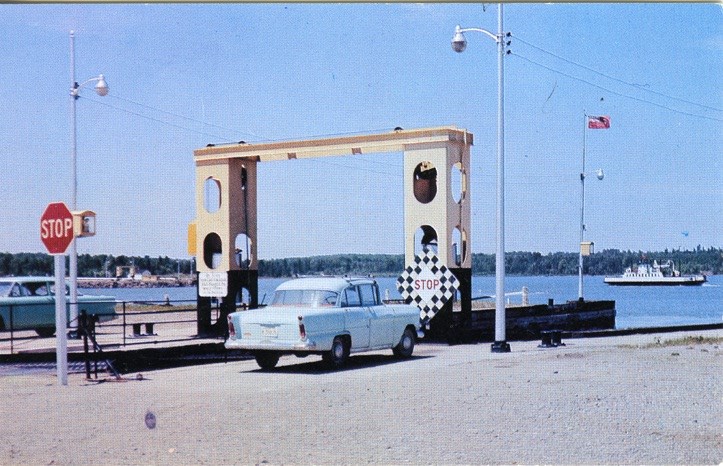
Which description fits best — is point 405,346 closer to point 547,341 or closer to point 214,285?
point 547,341

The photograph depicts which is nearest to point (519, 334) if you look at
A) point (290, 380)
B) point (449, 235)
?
point (449, 235)

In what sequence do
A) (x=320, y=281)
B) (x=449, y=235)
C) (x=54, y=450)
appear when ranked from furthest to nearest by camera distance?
1. (x=449, y=235)
2. (x=320, y=281)
3. (x=54, y=450)

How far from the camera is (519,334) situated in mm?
28719

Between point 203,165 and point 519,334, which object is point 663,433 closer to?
point 203,165

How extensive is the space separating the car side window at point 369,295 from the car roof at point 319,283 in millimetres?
216

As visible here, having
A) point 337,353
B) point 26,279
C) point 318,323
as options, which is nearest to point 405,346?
point 337,353

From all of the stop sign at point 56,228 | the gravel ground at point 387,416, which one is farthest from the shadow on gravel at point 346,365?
the stop sign at point 56,228

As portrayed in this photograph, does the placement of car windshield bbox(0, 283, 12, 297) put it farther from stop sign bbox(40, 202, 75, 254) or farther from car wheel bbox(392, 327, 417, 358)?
car wheel bbox(392, 327, 417, 358)

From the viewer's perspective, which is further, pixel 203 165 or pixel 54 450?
pixel 203 165

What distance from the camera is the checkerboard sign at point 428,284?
68.1 ft

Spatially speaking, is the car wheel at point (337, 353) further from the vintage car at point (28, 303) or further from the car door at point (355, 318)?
the vintage car at point (28, 303)

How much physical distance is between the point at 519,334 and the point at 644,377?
16.2 metres

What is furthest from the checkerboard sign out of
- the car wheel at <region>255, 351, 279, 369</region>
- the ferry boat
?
the ferry boat

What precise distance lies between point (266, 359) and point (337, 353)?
126cm
